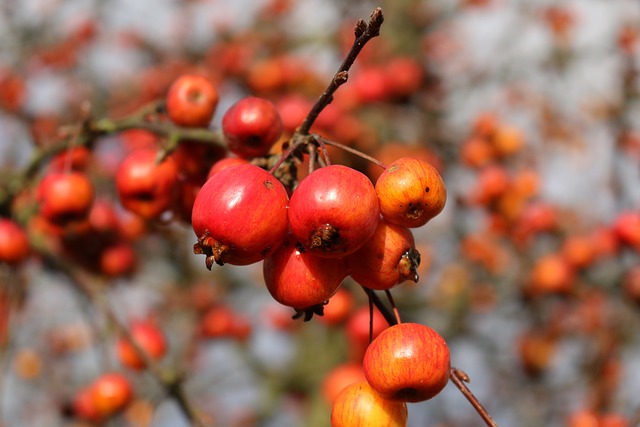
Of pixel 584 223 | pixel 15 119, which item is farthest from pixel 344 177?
pixel 15 119

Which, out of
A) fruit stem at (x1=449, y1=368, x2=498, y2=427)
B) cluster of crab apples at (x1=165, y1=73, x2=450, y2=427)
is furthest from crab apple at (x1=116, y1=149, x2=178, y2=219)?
fruit stem at (x1=449, y1=368, x2=498, y2=427)

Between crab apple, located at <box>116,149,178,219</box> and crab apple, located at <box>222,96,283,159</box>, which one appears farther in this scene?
crab apple, located at <box>116,149,178,219</box>

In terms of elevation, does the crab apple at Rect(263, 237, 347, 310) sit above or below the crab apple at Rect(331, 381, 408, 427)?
above

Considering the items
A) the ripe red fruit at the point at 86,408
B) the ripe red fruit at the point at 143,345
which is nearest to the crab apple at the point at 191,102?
the ripe red fruit at the point at 143,345

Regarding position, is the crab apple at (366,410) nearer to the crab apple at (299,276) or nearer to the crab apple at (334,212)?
the crab apple at (299,276)

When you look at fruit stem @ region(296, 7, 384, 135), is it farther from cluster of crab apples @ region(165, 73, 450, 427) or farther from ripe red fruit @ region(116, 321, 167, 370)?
ripe red fruit @ region(116, 321, 167, 370)

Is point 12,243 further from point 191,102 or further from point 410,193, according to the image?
point 410,193

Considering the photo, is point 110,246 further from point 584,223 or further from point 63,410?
point 584,223
